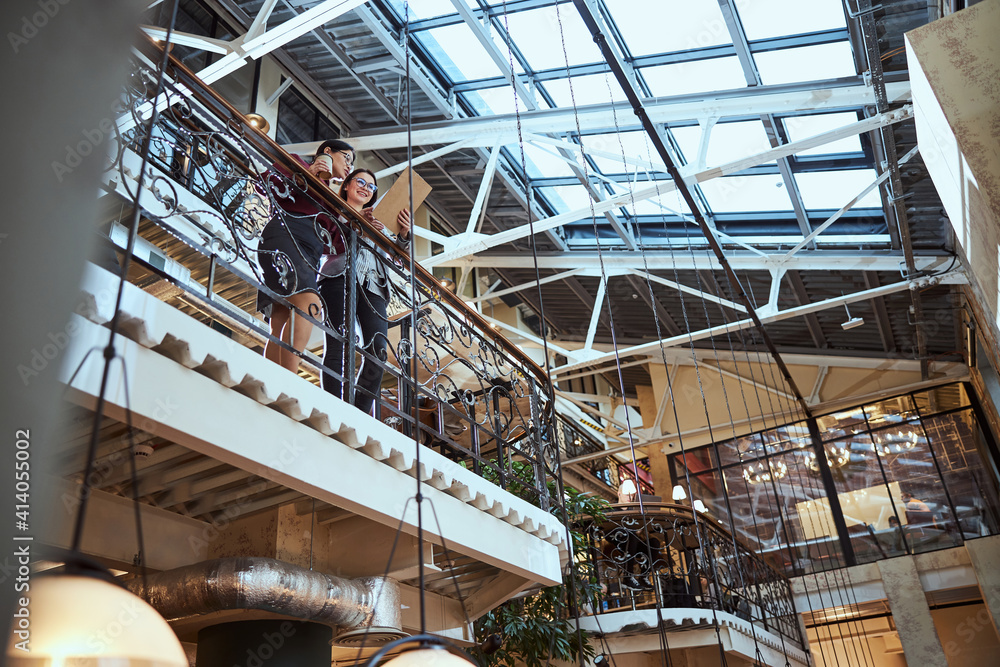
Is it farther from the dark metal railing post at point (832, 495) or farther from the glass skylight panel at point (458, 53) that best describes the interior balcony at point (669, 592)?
the glass skylight panel at point (458, 53)

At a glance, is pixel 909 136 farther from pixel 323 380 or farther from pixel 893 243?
pixel 323 380

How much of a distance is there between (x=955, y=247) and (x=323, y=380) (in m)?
8.98

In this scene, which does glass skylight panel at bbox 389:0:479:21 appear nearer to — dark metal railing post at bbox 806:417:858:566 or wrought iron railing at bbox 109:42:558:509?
wrought iron railing at bbox 109:42:558:509

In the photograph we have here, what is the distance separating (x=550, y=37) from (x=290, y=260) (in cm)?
585

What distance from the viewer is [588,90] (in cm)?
885

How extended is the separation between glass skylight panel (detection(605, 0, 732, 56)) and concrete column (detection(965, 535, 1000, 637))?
897cm

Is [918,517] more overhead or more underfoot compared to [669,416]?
more underfoot

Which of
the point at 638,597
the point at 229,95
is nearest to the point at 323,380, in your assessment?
the point at 229,95

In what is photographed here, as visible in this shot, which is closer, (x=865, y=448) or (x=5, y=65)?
(x=5, y=65)

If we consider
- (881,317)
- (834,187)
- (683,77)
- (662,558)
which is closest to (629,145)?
(683,77)

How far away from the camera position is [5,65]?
0.71 metres

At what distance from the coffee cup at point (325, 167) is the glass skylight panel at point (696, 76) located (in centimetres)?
518

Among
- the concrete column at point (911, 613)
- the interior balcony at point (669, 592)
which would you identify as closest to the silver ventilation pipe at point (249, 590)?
the interior balcony at point (669, 592)

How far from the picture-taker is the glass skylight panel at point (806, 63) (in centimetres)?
762
